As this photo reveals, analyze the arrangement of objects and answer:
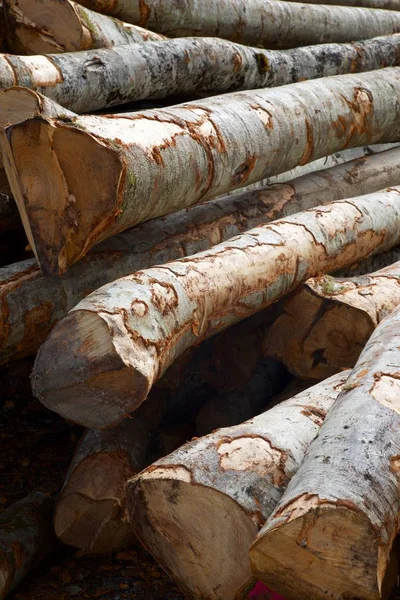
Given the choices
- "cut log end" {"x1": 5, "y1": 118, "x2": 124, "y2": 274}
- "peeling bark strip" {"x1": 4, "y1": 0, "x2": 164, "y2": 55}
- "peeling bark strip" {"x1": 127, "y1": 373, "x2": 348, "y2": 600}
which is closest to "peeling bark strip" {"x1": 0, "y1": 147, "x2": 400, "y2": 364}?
"cut log end" {"x1": 5, "y1": 118, "x2": 124, "y2": 274}

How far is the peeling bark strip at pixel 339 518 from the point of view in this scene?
2.16 meters

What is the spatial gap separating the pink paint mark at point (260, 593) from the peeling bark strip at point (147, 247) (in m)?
1.40

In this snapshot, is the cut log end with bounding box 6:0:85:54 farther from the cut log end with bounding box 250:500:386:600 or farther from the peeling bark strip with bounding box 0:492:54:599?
the cut log end with bounding box 250:500:386:600

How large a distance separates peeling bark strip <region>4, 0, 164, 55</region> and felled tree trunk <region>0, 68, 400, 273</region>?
3.56 feet

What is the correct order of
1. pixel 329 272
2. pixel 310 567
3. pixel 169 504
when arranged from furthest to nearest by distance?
pixel 329 272 → pixel 169 504 → pixel 310 567

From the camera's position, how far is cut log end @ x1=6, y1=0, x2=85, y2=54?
181 inches

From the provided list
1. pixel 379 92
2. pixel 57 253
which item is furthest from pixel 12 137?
pixel 379 92

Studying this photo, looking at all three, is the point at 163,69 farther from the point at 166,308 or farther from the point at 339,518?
the point at 339,518

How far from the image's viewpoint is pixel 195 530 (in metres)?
2.58

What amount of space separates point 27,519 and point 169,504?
983 millimetres

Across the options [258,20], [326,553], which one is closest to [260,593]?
[326,553]

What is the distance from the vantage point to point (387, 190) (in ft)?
15.8

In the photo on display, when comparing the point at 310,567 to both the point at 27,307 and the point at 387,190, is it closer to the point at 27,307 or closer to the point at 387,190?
the point at 27,307

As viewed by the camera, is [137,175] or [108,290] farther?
[137,175]
